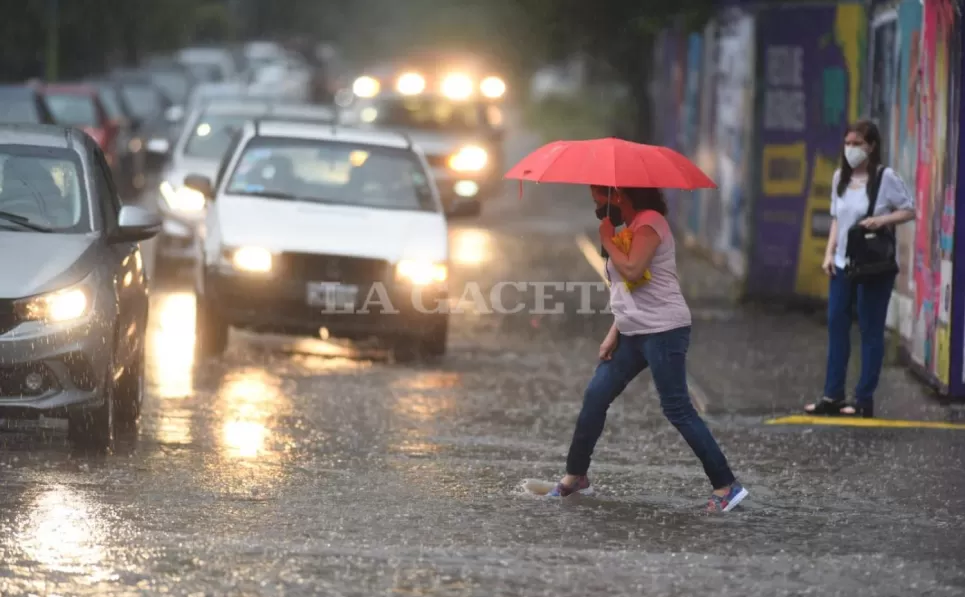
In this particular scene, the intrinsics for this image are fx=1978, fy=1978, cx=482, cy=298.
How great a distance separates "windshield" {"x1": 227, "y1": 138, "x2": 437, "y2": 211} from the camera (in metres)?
14.4

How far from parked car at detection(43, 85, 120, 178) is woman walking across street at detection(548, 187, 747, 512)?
20428mm

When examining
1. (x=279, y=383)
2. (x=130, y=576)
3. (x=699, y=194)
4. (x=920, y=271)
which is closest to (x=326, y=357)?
(x=279, y=383)

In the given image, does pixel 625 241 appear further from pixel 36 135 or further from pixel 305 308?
pixel 305 308

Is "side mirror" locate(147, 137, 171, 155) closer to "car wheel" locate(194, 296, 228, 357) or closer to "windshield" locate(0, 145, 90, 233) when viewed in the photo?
"car wheel" locate(194, 296, 228, 357)

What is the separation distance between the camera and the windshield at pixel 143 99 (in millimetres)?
41250

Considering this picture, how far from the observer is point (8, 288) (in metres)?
9.12

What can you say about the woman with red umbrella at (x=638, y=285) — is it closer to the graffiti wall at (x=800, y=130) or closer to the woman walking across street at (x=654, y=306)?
the woman walking across street at (x=654, y=306)

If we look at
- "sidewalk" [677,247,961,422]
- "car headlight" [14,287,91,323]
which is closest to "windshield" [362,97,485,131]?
"sidewalk" [677,247,961,422]

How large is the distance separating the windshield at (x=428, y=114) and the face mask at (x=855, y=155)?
660 inches

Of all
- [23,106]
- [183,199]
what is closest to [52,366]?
[183,199]

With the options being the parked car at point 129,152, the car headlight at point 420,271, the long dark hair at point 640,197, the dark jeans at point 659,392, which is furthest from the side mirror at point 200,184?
the parked car at point 129,152

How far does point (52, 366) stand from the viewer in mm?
9172

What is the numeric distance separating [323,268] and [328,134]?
205 centimetres

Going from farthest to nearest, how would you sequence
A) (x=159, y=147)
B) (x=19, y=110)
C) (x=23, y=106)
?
(x=23, y=106) < (x=19, y=110) < (x=159, y=147)
